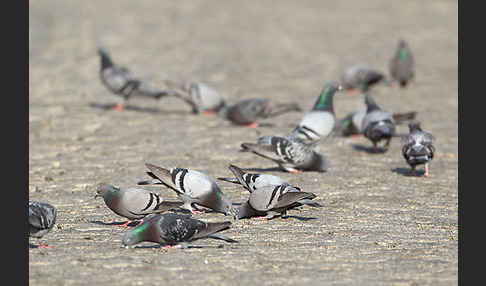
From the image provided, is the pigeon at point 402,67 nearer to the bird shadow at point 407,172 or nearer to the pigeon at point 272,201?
the bird shadow at point 407,172

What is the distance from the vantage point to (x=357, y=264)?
6012 mm

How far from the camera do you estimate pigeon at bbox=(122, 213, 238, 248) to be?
6.14 metres

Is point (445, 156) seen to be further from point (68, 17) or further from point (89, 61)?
point (68, 17)

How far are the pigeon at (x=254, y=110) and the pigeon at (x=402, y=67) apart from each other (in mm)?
4005

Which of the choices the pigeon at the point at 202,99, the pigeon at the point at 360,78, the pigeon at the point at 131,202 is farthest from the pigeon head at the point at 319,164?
the pigeon at the point at 360,78

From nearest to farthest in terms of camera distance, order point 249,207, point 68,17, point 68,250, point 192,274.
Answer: point 192,274, point 68,250, point 249,207, point 68,17

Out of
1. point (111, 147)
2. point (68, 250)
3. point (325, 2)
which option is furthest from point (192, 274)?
point (325, 2)

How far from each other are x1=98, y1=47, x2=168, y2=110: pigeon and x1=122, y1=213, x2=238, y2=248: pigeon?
25.0 feet

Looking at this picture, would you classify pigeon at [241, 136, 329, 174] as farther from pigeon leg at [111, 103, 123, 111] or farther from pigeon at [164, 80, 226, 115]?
pigeon leg at [111, 103, 123, 111]

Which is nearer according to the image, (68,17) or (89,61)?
(89,61)

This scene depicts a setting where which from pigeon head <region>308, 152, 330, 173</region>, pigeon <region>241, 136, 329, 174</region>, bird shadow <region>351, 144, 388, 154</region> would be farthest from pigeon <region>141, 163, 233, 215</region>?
bird shadow <region>351, 144, 388, 154</region>

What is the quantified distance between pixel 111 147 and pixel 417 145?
3.74m

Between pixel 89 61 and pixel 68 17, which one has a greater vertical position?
pixel 68 17

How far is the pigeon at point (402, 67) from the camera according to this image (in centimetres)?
1574
